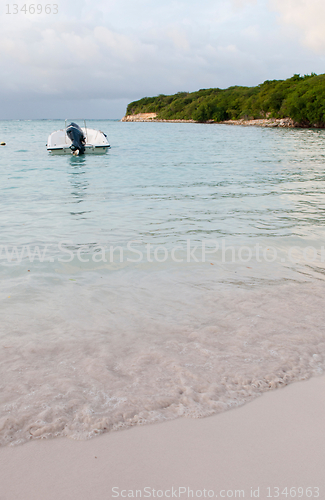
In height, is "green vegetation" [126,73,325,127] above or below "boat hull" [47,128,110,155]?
above

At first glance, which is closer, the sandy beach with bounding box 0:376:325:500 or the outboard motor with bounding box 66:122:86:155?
the sandy beach with bounding box 0:376:325:500

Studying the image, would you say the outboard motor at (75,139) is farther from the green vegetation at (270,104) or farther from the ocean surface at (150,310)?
the green vegetation at (270,104)

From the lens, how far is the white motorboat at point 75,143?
71.4ft

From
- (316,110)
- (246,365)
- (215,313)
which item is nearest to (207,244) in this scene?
(215,313)

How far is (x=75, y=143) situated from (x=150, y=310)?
64.1 ft

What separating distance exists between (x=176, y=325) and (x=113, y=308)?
30.9 inches

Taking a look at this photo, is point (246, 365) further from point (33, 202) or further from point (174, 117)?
point (174, 117)

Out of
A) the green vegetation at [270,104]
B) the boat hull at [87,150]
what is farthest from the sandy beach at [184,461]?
the green vegetation at [270,104]

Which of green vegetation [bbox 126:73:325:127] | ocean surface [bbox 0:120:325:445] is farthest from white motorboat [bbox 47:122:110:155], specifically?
green vegetation [bbox 126:73:325:127]

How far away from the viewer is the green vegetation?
67875mm

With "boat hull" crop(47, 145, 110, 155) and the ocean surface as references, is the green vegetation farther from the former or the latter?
the ocean surface

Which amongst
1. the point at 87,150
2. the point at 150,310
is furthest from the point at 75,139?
the point at 150,310

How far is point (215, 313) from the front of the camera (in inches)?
151

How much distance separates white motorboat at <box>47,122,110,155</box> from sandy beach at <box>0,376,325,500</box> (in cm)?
2106
